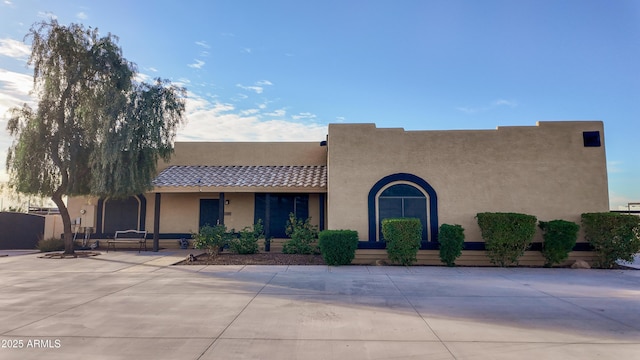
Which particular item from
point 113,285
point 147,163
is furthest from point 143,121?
point 113,285

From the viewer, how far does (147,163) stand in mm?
14602

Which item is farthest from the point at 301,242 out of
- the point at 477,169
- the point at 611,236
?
the point at 611,236

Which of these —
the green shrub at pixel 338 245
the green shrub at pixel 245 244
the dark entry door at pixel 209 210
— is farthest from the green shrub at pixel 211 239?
the green shrub at pixel 338 245

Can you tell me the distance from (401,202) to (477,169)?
294cm

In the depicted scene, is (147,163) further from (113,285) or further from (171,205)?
(113,285)

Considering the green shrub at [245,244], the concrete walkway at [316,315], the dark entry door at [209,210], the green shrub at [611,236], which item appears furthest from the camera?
the dark entry door at [209,210]

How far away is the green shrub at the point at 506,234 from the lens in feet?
39.9

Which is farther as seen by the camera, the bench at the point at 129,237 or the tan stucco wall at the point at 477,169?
the bench at the point at 129,237

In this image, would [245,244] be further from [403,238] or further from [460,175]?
[460,175]

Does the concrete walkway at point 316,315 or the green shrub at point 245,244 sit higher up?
the green shrub at point 245,244

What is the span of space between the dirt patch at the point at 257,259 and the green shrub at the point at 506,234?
559 cm

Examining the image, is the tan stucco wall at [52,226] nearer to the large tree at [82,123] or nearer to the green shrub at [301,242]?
the large tree at [82,123]

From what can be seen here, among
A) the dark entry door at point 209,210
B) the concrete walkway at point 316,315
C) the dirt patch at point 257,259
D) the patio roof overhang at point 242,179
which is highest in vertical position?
the patio roof overhang at point 242,179

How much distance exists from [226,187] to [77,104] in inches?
249
